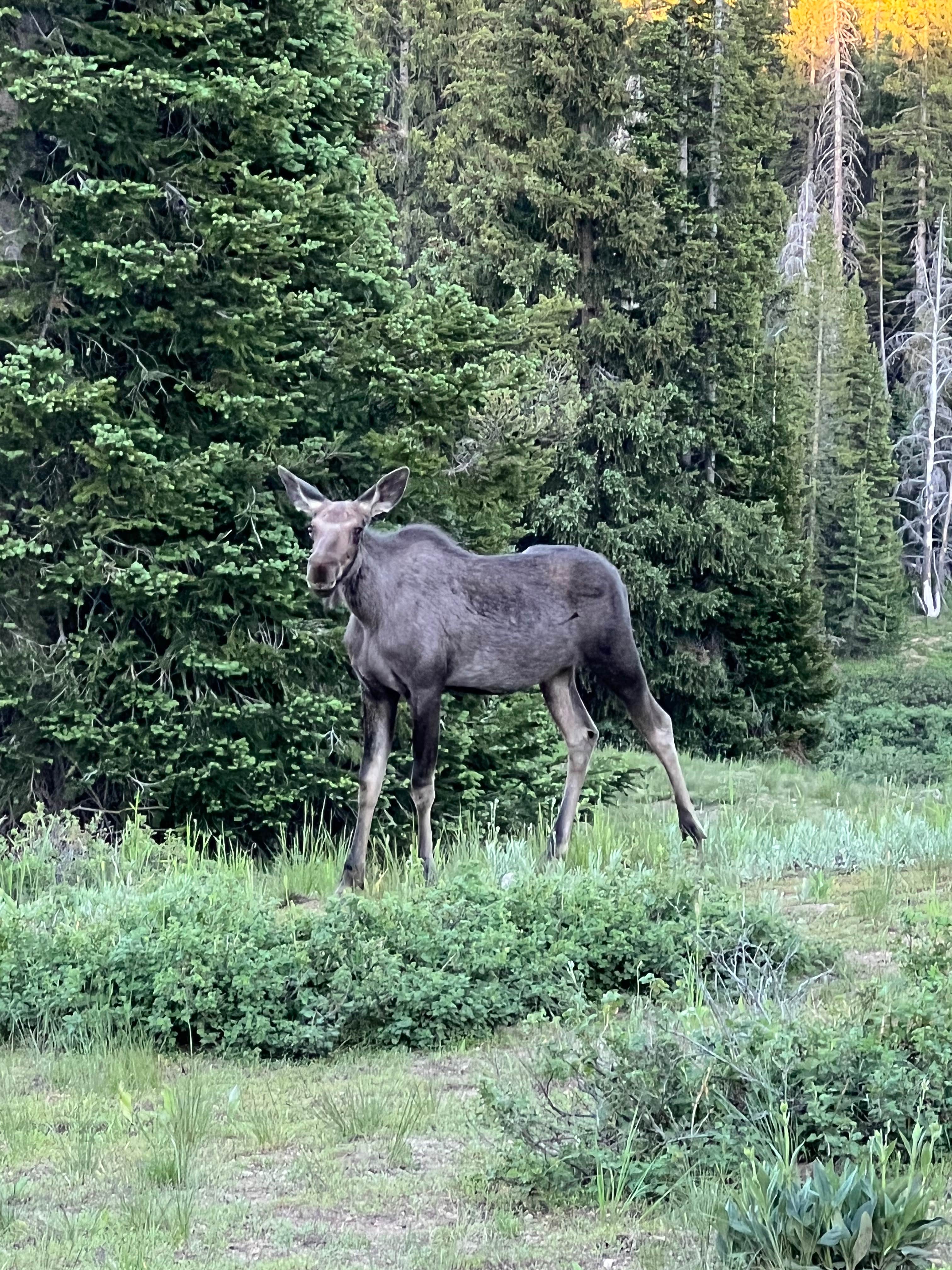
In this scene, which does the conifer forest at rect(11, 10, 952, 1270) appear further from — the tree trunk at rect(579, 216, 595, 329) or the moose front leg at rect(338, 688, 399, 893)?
the tree trunk at rect(579, 216, 595, 329)

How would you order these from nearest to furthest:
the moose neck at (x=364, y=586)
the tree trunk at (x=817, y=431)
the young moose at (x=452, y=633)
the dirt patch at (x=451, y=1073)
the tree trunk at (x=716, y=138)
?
the dirt patch at (x=451, y=1073)
the young moose at (x=452, y=633)
the moose neck at (x=364, y=586)
the tree trunk at (x=716, y=138)
the tree trunk at (x=817, y=431)

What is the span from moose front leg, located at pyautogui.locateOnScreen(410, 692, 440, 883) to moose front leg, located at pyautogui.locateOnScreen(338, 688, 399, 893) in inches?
6.7

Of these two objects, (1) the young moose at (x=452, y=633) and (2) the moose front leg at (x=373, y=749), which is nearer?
(1) the young moose at (x=452, y=633)

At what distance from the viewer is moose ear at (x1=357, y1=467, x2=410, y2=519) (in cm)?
920

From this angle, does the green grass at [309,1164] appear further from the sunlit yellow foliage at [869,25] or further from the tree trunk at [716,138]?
the sunlit yellow foliage at [869,25]

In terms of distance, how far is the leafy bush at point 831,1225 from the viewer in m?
3.76

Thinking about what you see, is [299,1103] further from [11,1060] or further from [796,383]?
[796,383]

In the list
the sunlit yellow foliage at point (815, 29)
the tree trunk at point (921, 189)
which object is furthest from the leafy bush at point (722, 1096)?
the sunlit yellow foliage at point (815, 29)

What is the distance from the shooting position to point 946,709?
4362 centimetres

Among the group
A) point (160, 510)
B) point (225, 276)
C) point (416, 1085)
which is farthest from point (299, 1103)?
point (225, 276)

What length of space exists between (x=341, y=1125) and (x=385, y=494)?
4.90m

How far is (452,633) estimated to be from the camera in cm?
984

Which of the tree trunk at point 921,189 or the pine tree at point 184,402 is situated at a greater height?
the tree trunk at point 921,189

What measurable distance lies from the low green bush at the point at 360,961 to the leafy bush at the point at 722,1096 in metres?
1.08
